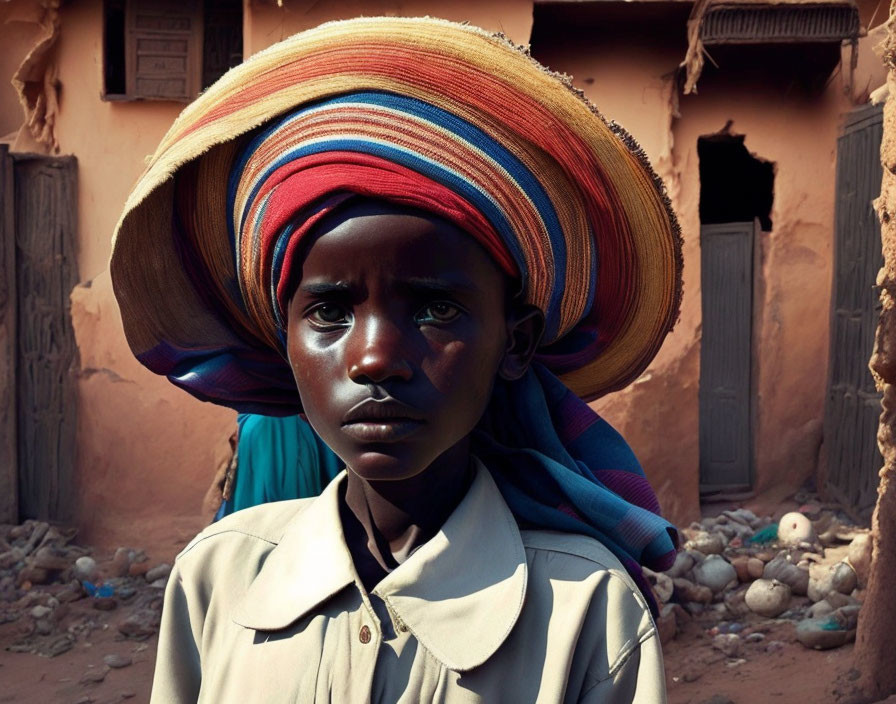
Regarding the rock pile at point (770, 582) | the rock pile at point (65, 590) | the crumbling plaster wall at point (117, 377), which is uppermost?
the crumbling plaster wall at point (117, 377)

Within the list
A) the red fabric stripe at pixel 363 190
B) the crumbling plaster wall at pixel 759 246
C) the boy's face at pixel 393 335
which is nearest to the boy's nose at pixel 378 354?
the boy's face at pixel 393 335

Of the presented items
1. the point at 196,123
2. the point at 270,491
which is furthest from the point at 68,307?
the point at 196,123

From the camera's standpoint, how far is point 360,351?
3.57ft

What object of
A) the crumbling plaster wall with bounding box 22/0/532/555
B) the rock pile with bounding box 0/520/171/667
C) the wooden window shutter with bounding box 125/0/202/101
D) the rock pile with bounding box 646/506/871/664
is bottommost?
the rock pile with bounding box 0/520/171/667

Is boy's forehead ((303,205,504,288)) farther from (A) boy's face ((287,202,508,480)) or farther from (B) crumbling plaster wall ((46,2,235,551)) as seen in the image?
(B) crumbling plaster wall ((46,2,235,551))

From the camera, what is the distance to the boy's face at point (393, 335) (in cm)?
109

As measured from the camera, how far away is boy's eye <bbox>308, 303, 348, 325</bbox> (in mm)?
1139

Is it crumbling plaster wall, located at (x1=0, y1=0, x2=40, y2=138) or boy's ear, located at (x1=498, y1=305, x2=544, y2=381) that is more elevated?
crumbling plaster wall, located at (x1=0, y1=0, x2=40, y2=138)

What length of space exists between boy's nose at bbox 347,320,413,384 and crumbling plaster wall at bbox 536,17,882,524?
518 cm

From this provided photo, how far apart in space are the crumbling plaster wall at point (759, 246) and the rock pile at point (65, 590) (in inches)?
125

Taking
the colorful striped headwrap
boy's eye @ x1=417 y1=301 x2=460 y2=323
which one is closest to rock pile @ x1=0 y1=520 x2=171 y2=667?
the colorful striped headwrap

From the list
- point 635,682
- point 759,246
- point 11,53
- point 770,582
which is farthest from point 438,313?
point 11,53

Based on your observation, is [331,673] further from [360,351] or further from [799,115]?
[799,115]

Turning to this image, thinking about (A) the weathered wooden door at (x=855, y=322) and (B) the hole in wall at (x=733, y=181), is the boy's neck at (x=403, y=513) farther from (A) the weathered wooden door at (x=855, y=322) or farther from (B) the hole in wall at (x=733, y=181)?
(B) the hole in wall at (x=733, y=181)
